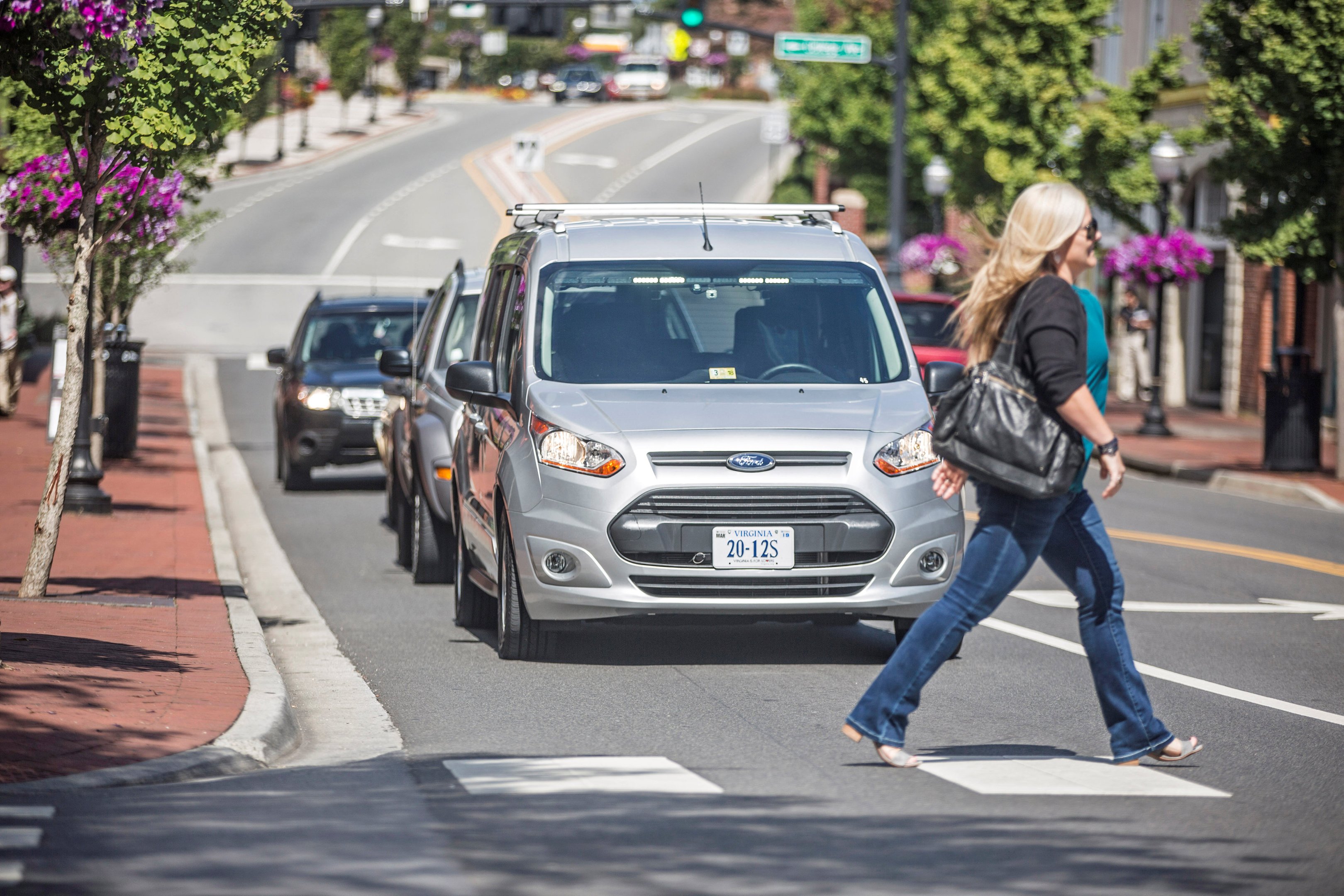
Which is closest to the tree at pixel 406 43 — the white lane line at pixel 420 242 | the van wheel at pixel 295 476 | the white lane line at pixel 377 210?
the white lane line at pixel 377 210

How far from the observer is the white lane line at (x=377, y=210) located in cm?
4869

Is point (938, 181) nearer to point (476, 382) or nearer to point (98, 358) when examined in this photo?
point (98, 358)

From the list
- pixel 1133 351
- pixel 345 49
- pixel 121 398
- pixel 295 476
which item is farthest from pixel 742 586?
pixel 345 49

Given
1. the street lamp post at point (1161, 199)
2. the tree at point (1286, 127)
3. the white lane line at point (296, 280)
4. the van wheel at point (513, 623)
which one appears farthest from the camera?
the white lane line at point (296, 280)

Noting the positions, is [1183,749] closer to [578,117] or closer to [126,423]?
[126,423]

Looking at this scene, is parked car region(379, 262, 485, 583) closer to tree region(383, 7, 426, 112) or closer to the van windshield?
the van windshield

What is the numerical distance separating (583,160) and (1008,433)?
6083cm

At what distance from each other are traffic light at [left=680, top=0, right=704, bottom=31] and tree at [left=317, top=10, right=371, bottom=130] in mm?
35860

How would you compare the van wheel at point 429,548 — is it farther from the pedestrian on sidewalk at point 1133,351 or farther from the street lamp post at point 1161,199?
the pedestrian on sidewalk at point 1133,351

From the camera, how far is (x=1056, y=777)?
6586 mm

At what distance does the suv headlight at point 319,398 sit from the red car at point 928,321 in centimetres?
557

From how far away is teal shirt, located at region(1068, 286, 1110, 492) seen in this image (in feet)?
21.5

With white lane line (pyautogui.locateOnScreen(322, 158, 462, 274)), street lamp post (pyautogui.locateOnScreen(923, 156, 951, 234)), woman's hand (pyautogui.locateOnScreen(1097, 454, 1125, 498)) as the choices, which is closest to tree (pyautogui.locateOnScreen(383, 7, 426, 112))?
white lane line (pyautogui.locateOnScreen(322, 158, 462, 274))

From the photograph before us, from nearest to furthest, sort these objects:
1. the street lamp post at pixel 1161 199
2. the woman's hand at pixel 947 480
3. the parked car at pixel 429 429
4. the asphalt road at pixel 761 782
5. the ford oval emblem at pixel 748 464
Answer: the asphalt road at pixel 761 782
the woman's hand at pixel 947 480
the ford oval emblem at pixel 748 464
the parked car at pixel 429 429
the street lamp post at pixel 1161 199
